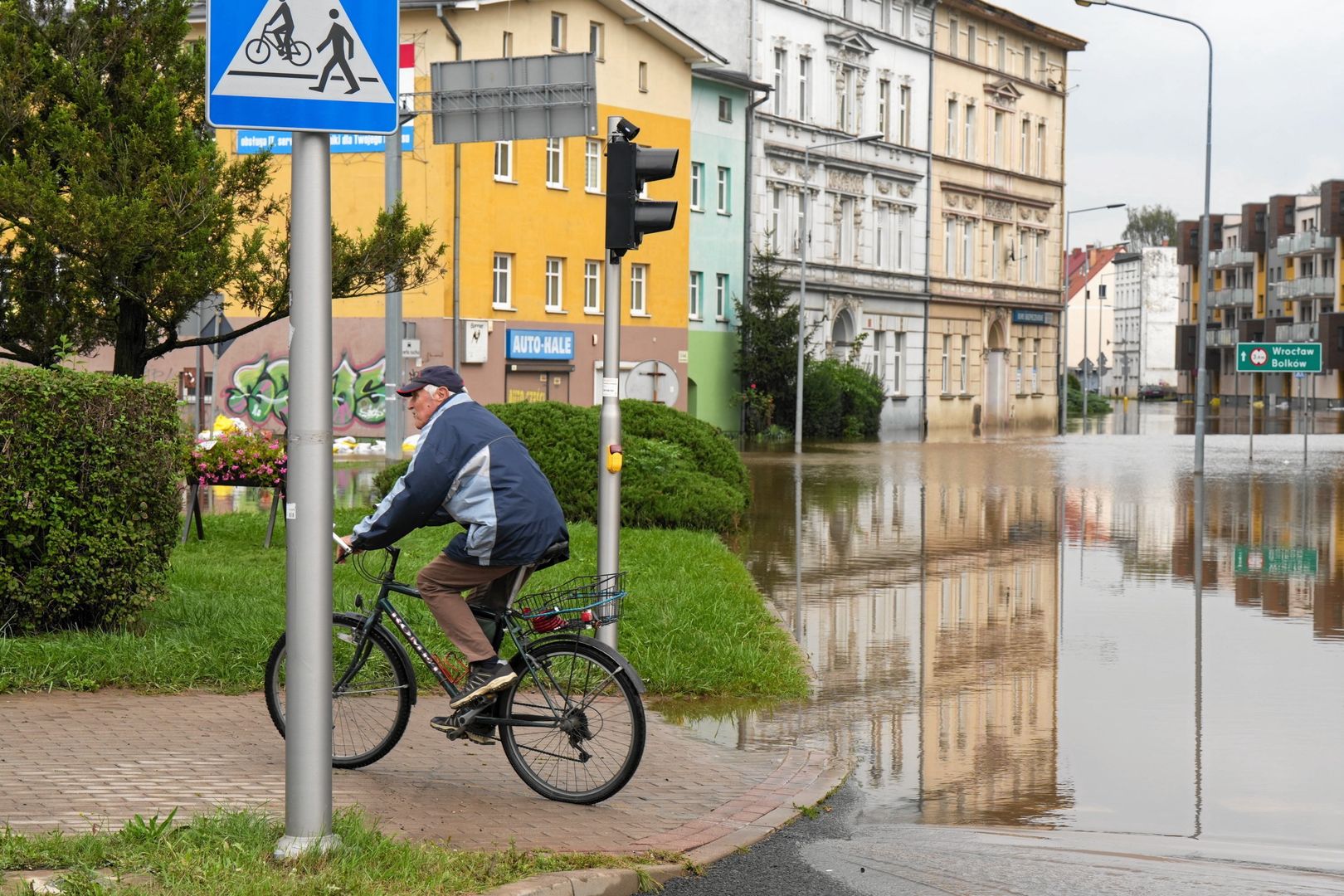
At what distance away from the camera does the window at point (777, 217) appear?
181ft

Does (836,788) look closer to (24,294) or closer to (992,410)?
(24,294)

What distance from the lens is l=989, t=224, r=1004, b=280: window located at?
69.0 m

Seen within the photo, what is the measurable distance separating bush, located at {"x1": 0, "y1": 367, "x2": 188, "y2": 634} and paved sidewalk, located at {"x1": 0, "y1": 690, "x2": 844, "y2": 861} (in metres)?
0.87

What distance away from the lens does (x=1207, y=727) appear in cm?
934

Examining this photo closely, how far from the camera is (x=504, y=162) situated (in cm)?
4497

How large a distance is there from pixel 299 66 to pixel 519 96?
66.1ft

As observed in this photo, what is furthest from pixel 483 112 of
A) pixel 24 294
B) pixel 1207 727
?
pixel 1207 727

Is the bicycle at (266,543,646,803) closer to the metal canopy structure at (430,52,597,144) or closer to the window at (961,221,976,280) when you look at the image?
the metal canopy structure at (430,52,597,144)

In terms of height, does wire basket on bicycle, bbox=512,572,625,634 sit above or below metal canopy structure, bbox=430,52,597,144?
below

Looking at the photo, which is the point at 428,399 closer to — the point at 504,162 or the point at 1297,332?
the point at 504,162

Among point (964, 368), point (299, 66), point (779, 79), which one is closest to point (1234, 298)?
point (964, 368)

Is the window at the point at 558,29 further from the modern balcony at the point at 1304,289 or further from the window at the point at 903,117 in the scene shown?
the modern balcony at the point at 1304,289

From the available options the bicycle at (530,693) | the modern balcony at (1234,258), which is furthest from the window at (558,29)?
the modern balcony at (1234,258)

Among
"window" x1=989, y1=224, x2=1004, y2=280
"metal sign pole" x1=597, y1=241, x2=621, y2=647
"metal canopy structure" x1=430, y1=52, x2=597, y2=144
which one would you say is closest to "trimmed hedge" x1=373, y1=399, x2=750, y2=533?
"metal canopy structure" x1=430, y1=52, x2=597, y2=144
